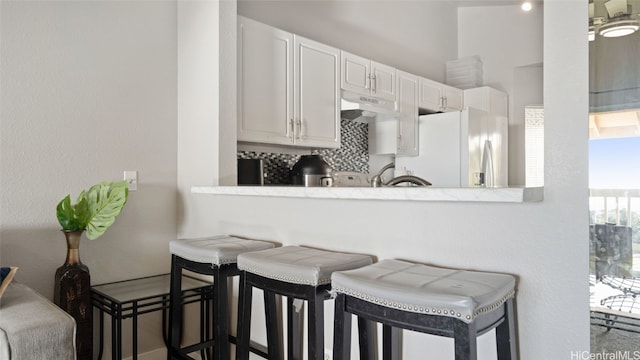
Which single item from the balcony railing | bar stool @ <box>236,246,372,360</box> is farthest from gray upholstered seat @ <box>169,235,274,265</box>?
the balcony railing

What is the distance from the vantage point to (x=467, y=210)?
1487 millimetres

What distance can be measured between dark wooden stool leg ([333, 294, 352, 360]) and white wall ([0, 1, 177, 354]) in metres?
1.64

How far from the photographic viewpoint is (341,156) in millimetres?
3891

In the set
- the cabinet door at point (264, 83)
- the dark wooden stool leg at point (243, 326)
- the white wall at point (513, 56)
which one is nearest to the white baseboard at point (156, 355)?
the dark wooden stool leg at point (243, 326)

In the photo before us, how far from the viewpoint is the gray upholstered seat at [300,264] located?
1491 millimetres

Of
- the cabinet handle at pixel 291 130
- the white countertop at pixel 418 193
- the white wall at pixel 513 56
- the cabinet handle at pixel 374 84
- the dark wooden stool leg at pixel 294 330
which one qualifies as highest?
the white wall at pixel 513 56

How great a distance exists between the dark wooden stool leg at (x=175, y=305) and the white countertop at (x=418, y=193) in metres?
0.52

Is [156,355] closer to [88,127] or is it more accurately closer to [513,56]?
[88,127]

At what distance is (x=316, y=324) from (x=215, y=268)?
0.62 metres

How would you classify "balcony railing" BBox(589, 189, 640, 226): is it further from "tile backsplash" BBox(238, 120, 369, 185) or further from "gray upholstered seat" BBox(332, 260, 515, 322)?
"tile backsplash" BBox(238, 120, 369, 185)

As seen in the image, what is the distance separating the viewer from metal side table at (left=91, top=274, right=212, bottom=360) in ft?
6.91

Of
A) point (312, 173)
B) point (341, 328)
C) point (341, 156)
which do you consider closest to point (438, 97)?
point (341, 156)

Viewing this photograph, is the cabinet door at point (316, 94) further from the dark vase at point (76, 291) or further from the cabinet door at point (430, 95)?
the dark vase at point (76, 291)

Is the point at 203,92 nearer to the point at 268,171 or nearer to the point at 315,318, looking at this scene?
the point at 268,171
